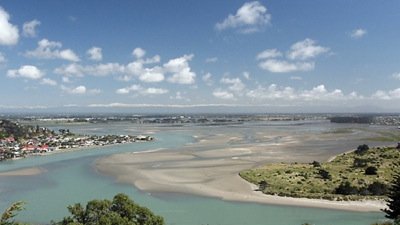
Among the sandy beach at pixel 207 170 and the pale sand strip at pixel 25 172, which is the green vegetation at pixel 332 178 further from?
the pale sand strip at pixel 25 172

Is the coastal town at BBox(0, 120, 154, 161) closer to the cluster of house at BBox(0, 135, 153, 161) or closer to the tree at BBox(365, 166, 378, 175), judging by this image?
the cluster of house at BBox(0, 135, 153, 161)

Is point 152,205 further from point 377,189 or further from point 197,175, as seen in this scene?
point 377,189

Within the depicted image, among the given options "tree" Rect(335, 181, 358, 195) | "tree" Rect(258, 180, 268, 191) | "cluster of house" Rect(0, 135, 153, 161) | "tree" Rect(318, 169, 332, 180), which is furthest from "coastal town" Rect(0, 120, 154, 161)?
"tree" Rect(335, 181, 358, 195)

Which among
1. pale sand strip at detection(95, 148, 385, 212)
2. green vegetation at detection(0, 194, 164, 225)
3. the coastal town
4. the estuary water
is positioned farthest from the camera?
the coastal town

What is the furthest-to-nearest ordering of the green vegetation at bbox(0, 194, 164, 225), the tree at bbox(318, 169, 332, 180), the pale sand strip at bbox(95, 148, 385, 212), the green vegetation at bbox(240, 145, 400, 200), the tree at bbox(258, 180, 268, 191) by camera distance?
the tree at bbox(318, 169, 332, 180)
the tree at bbox(258, 180, 268, 191)
the green vegetation at bbox(240, 145, 400, 200)
the pale sand strip at bbox(95, 148, 385, 212)
the green vegetation at bbox(0, 194, 164, 225)

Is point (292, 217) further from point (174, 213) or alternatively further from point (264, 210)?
point (174, 213)

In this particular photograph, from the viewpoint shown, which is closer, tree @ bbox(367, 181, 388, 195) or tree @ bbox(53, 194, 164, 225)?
tree @ bbox(53, 194, 164, 225)

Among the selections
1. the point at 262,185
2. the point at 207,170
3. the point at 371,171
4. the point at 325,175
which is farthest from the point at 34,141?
the point at 371,171
